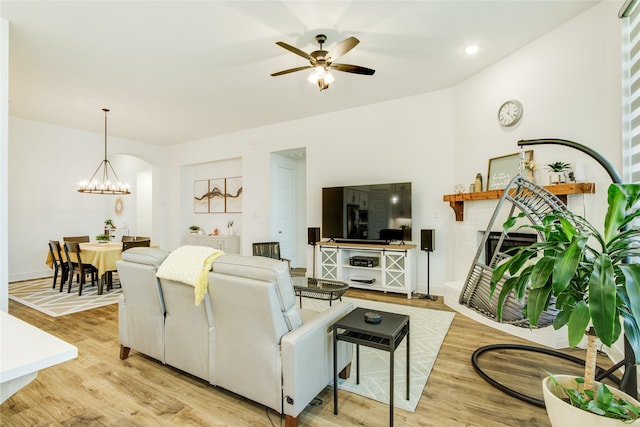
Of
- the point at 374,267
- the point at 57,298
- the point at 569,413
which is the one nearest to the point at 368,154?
the point at 374,267

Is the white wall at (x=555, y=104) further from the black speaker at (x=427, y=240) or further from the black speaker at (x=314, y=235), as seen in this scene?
the black speaker at (x=314, y=235)

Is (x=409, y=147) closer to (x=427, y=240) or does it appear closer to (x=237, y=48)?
(x=427, y=240)

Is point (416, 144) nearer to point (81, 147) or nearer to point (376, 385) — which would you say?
point (376, 385)

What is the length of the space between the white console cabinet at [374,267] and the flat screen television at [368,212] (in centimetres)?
21

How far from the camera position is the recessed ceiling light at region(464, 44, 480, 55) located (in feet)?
10.9

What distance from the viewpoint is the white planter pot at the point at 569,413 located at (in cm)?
115

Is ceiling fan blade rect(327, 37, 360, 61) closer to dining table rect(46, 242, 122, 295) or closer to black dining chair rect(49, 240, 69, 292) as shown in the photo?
dining table rect(46, 242, 122, 295)

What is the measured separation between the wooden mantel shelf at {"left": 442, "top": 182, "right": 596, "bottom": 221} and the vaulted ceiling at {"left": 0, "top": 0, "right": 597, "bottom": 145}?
1.63 m

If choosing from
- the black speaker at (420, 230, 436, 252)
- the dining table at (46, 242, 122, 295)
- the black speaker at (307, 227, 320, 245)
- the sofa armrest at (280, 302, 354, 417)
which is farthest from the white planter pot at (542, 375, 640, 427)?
the dining table at (46, 242, 122, 295)

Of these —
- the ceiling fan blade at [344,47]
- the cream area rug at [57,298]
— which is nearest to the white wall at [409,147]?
the cream area rug at [57,298]

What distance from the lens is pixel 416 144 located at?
15.3ft

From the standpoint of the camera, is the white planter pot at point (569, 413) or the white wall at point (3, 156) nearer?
the white planter pot at point (569, 413)

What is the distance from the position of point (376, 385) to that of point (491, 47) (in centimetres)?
368

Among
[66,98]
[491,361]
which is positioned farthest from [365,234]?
[66,98]
